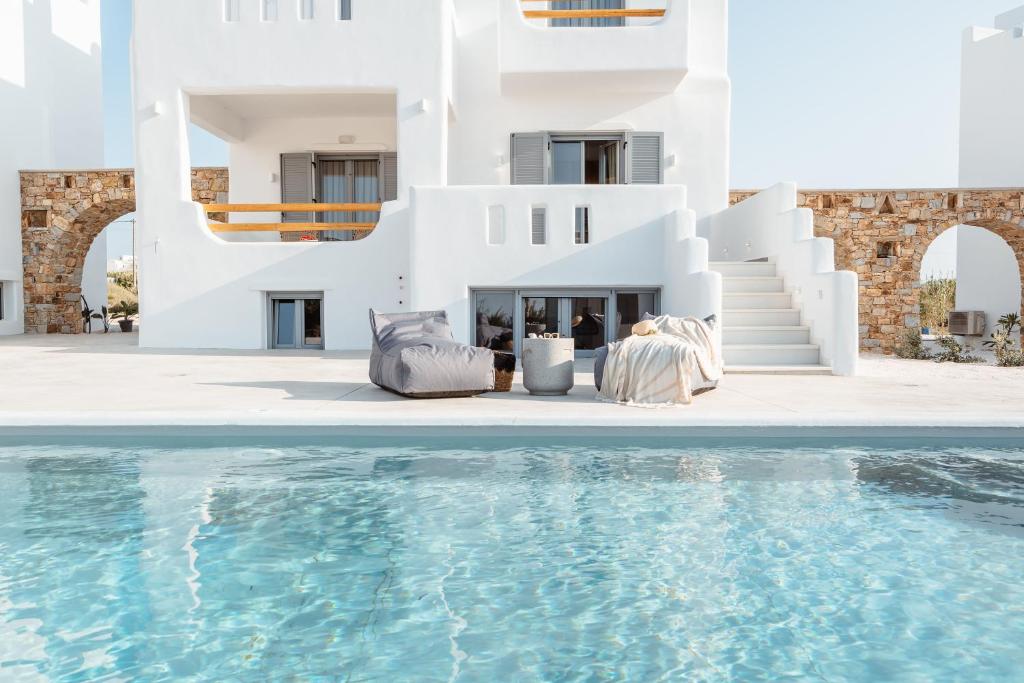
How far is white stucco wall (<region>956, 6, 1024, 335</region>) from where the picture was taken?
73.8 ft

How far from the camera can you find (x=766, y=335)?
12.9m

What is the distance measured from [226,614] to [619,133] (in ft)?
51.7

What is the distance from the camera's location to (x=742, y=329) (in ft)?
42.3

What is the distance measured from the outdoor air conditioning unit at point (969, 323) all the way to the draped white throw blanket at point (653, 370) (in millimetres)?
16412

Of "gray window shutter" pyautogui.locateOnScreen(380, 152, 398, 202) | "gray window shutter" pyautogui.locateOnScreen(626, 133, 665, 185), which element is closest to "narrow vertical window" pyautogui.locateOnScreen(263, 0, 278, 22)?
"gray window shutter" pyautogui.locateOnScreen(380, 152, 398, 202)

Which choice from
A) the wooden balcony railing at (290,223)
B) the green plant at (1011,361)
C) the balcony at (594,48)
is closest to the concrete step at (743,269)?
the green plant at (1011,361)

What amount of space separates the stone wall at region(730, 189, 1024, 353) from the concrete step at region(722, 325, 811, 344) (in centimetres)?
648

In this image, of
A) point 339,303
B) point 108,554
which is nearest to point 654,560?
point 108,554

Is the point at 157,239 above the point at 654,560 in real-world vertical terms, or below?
above

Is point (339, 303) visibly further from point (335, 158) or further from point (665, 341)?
point (665, 341)

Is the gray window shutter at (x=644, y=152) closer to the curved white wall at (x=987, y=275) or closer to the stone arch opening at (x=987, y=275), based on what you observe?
the stone arch opening at (x=987, y=275)

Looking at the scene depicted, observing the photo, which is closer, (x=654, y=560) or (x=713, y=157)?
(x=654, y=560)

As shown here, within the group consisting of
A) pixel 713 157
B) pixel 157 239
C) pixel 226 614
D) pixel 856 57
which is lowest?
pixel 226 614

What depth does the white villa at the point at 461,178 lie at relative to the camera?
1404 centimetres
